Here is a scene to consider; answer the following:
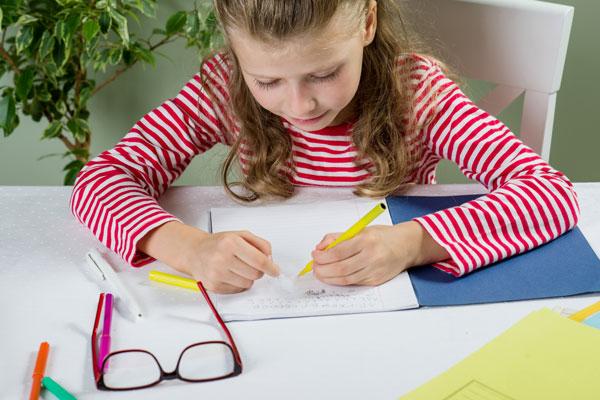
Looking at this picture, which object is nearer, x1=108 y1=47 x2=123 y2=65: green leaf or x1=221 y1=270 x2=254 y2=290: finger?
x1=221 y1=270 x2=254 y2=290: finger

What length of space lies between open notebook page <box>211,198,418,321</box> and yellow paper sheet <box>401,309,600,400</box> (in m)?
0.12

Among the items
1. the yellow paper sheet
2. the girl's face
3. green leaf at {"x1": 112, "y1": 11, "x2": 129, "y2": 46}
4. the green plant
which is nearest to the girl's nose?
the girl's face

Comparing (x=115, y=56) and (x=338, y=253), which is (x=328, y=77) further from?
(x=115, y=56)

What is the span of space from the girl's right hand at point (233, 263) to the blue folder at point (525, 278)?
0.58ft

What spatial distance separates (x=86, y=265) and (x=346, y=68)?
15.7 inches

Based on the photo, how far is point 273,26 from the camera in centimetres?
98

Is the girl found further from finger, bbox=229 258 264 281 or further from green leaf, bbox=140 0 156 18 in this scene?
green leaf, bbox=140 0 156 18

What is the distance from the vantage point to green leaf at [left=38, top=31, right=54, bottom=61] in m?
1.79

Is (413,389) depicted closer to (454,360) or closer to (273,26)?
(454,360)

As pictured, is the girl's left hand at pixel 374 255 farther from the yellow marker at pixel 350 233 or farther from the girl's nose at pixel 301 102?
the girl's nose at pixel 301 102

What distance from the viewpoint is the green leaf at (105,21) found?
5.73ft

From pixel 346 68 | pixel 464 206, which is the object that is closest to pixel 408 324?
pixel 464 206

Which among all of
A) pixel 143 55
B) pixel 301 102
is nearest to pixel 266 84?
pixel 301 102

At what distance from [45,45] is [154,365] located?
46.0 inches
